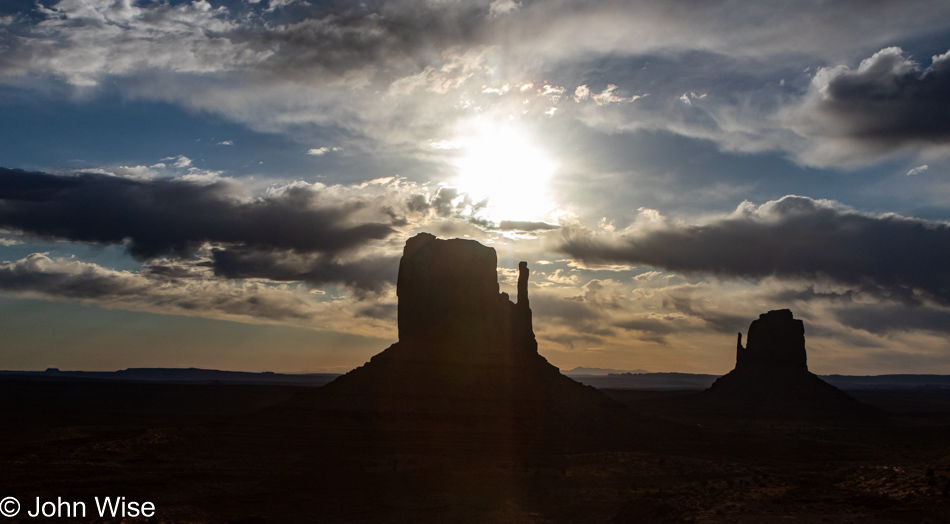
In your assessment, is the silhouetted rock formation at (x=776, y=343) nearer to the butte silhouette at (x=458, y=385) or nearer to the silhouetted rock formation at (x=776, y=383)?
the silhouetted rock formation at (x=776, y=383)

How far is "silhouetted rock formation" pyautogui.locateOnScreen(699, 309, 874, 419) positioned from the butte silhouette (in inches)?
2143

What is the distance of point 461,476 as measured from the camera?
52.3 m

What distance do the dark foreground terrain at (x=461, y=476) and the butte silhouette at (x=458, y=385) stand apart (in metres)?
1.47

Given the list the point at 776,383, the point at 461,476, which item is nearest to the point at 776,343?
the point at 776,383

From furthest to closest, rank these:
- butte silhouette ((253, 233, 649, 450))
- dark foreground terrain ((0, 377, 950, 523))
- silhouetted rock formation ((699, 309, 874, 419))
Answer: silhouetted rock formation ((699, 309, 874, 419)) → butte silhouette ((253, 233, 649, 450)) → dark foreground terrain ((0, 377, 950, 523))

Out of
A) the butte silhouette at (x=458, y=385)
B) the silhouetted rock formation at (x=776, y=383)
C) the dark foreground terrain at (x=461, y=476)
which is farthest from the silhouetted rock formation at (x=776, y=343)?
the butte silhouette at (x=458, y=385)

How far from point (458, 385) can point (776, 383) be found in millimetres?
82995

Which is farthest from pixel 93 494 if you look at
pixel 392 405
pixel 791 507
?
pixel 791 507

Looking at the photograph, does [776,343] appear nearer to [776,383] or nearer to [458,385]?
[776,383]

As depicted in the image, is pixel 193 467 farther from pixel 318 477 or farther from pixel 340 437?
pixel 340 437

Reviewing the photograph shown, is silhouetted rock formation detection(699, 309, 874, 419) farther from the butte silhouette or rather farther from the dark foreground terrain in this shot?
the butte silhouette

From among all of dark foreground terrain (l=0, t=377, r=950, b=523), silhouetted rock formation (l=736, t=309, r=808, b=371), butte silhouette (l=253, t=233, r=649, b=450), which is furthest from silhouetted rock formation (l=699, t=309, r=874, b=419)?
butte silhouette (l=253, t=233, r=649, b=450)

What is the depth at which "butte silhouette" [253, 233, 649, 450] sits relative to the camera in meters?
66.8

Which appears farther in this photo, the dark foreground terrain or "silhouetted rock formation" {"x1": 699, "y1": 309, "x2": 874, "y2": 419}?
"silhouetted rock formation" {"x1": 699, "y1": 309, "x2": 874, "y2": 419}
